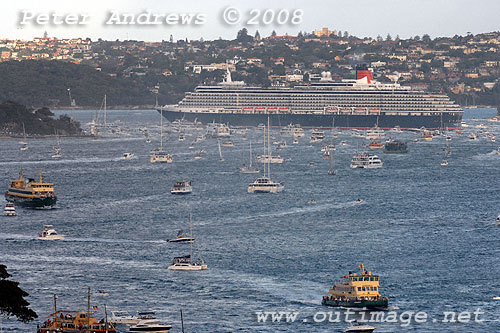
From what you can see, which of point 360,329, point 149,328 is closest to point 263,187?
point 360,329

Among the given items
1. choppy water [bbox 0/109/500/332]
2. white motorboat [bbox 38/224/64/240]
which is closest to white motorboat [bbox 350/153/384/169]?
choppy water [bbox 0/109/500/332]

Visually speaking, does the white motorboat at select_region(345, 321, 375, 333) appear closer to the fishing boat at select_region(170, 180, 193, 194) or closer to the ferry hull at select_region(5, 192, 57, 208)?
the ferry hull at select_region(5, 192, 57, 208)

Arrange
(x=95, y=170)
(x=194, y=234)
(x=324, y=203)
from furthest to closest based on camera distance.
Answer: (x=95, y=170) → (x=324, y=203) → (x=194, y=234)

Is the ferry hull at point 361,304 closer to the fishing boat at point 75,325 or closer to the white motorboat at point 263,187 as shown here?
the fishing boat at point 75,325

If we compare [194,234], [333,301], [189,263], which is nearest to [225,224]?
[194,234]

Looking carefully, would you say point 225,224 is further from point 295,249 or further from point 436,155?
point 436,155
